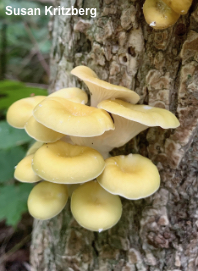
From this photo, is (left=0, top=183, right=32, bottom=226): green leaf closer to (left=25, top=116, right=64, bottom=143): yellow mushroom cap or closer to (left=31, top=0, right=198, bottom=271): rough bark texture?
(left=31, top=0, right=198, bottom=271): rough bark texture

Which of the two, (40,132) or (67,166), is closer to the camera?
(67,166)

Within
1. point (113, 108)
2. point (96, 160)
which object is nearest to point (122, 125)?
point (113, 108)

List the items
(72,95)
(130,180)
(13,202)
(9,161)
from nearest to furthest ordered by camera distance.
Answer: (130,180), (72,95), (13,202), (9,161)

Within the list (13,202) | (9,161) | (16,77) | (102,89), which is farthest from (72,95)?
(16,77)

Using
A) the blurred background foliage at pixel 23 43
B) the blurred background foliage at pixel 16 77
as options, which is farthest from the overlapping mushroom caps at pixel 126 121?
the blurred background foliage at pixel 23 43

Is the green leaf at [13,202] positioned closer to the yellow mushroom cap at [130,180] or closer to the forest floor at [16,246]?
the forest floor at [16,246]

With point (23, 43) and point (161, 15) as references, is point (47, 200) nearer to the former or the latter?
point (161, 15)

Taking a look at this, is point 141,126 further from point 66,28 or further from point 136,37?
point 66,28
